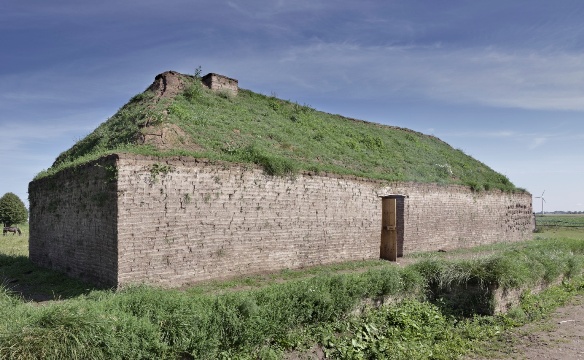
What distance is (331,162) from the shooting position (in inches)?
552

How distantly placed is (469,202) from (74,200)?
48.9 ft

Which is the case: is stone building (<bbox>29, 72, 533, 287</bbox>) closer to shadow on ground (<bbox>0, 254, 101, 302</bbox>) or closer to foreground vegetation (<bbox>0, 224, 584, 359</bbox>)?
shadow on ground (<bbox>0, 254, 101, 302</bbox>)

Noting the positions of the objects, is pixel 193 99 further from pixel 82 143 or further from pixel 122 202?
pixel 122 202

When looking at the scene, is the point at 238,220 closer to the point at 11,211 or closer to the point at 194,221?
the point at 194,221

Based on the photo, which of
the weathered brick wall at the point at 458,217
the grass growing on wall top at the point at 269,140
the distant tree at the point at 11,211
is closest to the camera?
the grass growing on wall top at the point at 269,140

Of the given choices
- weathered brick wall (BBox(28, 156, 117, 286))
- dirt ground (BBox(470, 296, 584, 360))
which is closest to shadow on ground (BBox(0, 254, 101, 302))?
weathered brick wall (BBox(28, 156, 117, 286))

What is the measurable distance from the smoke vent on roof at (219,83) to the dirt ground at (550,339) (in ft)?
39.9

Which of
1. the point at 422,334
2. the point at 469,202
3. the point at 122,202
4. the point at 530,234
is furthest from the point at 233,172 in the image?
the point at 530,234

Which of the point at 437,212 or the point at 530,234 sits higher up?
the point at 437,212

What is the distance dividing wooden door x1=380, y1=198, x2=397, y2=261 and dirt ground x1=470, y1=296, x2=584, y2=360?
4807 mm

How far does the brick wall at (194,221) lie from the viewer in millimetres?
8242

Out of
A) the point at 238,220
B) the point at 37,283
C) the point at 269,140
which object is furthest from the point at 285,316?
the point at 269,140

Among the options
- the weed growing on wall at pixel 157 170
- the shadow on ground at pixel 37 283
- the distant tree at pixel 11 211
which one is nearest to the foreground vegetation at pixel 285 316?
the shadow on ground at pixel 37 283

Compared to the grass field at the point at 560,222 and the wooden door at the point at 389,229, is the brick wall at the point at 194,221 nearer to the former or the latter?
the wooden door at the point at 389,229
